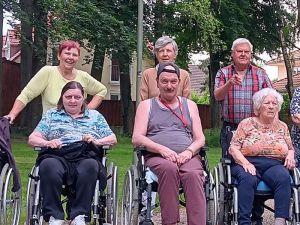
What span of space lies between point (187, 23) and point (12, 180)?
16.4 meters

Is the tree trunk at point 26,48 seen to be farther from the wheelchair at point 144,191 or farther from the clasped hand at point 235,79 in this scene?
the wheelchair at point 144,191

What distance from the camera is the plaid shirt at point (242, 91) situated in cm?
594

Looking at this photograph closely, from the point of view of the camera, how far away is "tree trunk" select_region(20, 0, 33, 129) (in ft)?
53.3

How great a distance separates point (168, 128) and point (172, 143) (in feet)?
0.49

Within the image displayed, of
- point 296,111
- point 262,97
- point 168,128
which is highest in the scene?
point 262,97

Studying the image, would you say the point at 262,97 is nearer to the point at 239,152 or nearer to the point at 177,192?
the point at 239,152

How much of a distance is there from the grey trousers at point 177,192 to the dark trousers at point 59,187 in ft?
1.78

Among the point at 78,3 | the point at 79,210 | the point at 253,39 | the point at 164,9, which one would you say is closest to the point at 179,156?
the point at 79,210

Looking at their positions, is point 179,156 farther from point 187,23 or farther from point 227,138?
point 187,23

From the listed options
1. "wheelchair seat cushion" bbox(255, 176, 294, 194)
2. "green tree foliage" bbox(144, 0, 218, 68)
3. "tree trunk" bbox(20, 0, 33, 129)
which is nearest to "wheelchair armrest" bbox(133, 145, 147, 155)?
"wheelchair seat cushion" bbox(255, 176, 294, 194)

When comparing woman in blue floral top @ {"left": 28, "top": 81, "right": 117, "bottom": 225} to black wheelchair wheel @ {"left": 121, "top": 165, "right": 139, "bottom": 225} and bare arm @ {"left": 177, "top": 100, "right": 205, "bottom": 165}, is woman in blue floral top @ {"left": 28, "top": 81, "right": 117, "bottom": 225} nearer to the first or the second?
black wheelchair wheel @ {"left": 121, "top": 165, "right": 139, "bottom": 225}

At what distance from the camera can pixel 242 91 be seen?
594 centimetres

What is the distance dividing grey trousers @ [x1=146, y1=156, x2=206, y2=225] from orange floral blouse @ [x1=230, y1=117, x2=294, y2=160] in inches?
25.2

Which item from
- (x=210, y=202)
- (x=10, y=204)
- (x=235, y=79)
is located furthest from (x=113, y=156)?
(x=210, y=202)
